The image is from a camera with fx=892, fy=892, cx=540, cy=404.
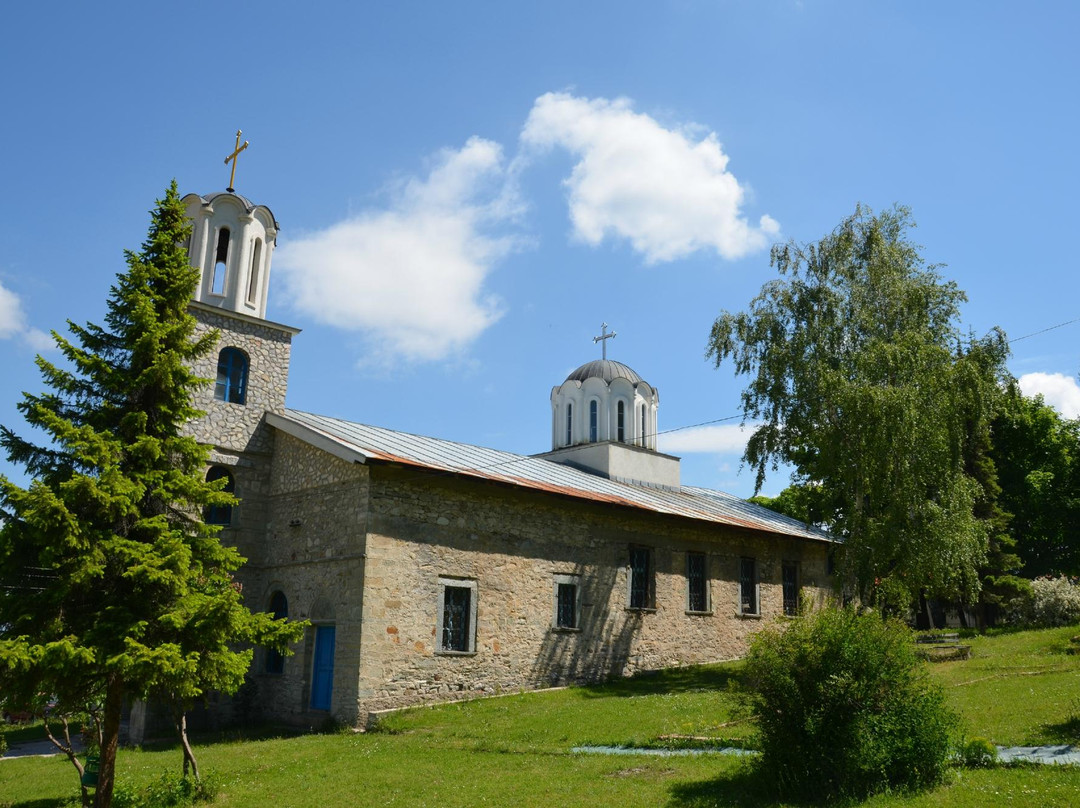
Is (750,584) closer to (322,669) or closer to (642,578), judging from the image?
(642,578)

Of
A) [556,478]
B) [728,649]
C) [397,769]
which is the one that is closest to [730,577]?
[728,649]

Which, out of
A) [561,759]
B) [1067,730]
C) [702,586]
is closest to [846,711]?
[1067,730]

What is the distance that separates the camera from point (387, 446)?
65.8 feet

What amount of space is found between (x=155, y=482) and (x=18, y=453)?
1.81m

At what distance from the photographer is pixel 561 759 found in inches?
478

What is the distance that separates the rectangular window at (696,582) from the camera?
936 inches

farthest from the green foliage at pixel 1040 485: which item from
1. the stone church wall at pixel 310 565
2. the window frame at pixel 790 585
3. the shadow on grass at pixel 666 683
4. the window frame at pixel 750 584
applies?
the stone church wall at pixel 310 565

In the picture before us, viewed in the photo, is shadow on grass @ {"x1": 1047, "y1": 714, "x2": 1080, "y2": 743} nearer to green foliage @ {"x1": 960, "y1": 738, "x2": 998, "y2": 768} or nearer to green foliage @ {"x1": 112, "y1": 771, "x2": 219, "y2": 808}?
green foliage @ {"x1": 960, "y1": 738, "x2": 998, "y2": 768}

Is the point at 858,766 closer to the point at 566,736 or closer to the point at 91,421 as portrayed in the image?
the point at 566,736

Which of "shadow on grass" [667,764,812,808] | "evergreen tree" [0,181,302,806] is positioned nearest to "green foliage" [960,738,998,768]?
"shadow on grass" [667,764,812,808]

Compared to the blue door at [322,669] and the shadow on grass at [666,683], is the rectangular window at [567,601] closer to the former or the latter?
the shadow on grass at [666,683]

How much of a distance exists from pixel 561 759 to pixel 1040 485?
99.6ft

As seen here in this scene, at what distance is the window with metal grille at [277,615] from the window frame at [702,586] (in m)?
10.4

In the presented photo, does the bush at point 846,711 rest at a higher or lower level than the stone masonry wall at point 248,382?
lower
